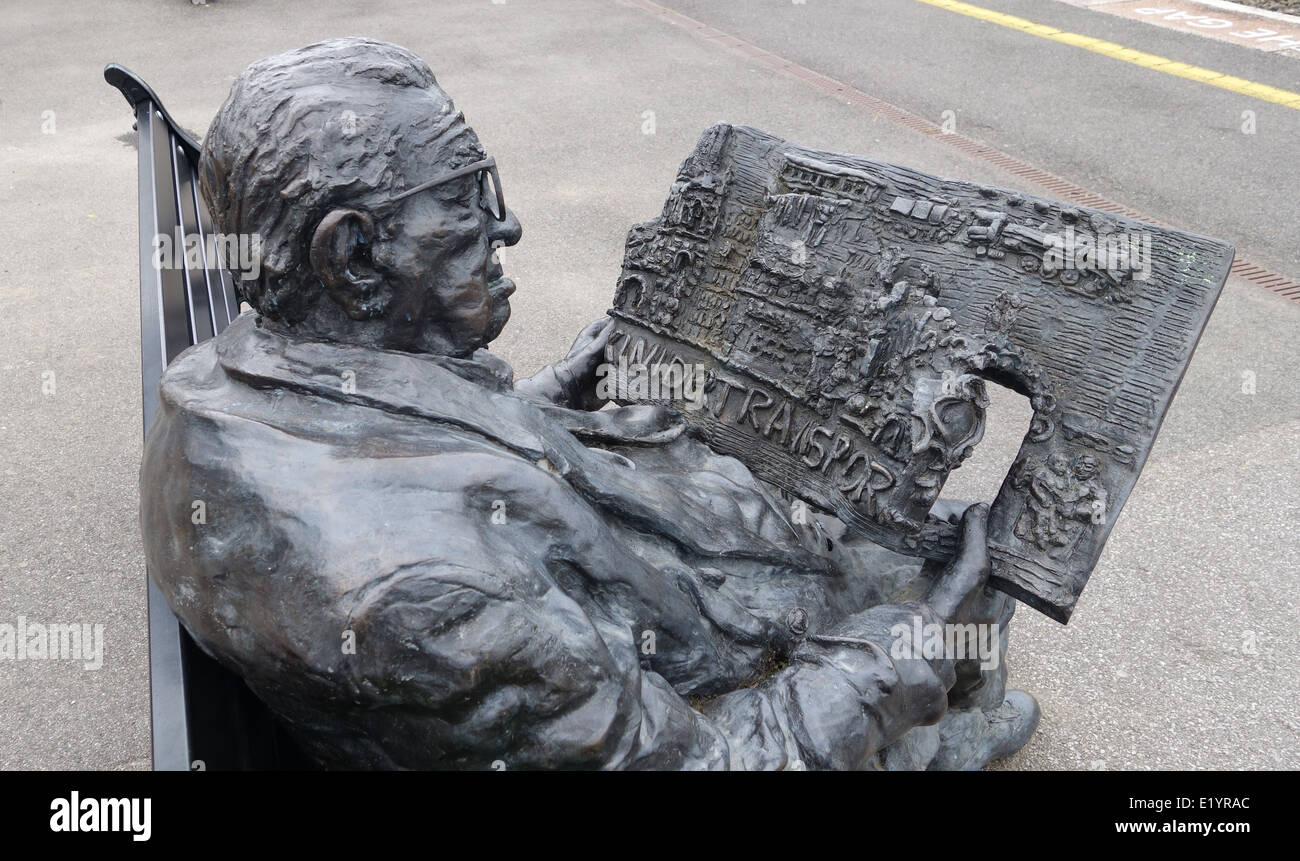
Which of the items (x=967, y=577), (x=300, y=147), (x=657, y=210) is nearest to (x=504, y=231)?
(x=300, y=147)

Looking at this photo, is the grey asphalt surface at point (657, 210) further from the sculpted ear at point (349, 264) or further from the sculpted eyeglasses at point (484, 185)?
the sculpted eyeglasses at point (484, 185)

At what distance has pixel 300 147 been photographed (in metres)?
2.02

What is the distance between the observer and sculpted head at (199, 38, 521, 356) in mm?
2037

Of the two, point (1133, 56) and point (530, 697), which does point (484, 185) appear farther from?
point (1133, 56)

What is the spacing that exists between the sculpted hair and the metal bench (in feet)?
2.35

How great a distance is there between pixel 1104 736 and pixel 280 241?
300 cm

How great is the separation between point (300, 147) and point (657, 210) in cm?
556

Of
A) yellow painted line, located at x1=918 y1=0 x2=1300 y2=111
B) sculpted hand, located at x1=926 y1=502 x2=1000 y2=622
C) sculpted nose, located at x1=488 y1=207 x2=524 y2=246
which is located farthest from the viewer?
yellow painted line, located at x1=918 y1=0 x2=1300 y2=111

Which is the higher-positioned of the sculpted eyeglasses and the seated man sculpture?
the sculpted eyeglasses

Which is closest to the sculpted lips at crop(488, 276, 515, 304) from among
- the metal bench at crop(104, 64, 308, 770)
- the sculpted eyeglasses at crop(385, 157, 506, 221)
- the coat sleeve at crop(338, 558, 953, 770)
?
the sculpted eyeglasses at crop(385, 157, 506, 221)

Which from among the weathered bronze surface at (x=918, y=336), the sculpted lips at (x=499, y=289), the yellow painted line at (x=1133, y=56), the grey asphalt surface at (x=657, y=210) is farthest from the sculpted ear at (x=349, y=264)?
the yellow painted line at (x=1133, y=56)

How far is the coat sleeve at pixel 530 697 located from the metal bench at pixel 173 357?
1.24 ft

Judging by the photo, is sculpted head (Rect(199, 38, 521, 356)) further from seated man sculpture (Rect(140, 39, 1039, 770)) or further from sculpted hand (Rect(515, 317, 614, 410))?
sculpted hand (Rect(515, 317, 614, 410))

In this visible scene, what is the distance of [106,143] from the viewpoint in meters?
8.58
